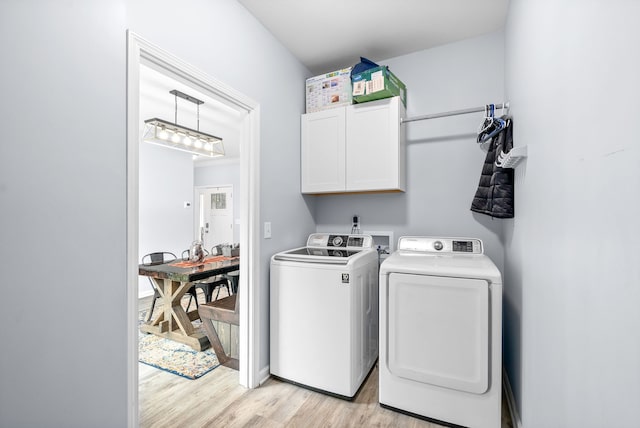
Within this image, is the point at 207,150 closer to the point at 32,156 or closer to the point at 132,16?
the point at 132,16

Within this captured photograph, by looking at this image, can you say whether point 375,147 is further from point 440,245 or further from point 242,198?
point 242,198

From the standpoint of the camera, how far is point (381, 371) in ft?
6.05

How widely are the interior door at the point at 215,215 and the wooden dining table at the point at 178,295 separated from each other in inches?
135

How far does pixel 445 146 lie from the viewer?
2420mm

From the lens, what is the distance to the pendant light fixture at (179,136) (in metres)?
2.91

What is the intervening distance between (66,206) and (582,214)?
1.66m

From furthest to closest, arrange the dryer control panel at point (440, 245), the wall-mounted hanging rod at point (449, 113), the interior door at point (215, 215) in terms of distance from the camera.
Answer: the interior door at point (215, 215) < the dryer control panel at point (440, 245) < the wall-mounted hanging rod at point (449, 113)

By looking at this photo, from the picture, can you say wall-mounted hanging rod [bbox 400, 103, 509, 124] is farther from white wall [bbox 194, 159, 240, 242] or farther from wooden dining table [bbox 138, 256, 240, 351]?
white wall [bbox 194, 159, 240, 242]

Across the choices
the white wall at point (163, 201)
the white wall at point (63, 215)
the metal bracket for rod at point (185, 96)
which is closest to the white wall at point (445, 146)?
the white wall at point (63, 215)

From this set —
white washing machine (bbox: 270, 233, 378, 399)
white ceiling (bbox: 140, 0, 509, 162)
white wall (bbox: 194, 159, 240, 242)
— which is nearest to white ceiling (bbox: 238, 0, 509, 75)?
white ceiling (bbox: 140, 0, 509, 162)

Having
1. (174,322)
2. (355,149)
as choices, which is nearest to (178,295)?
(174,322)

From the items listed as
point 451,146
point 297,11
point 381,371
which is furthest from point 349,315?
point 297,11

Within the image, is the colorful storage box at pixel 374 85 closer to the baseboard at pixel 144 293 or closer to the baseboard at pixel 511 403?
the baseboard at pixel 511 403

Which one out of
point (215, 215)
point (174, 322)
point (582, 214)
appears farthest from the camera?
point (215, 215)
